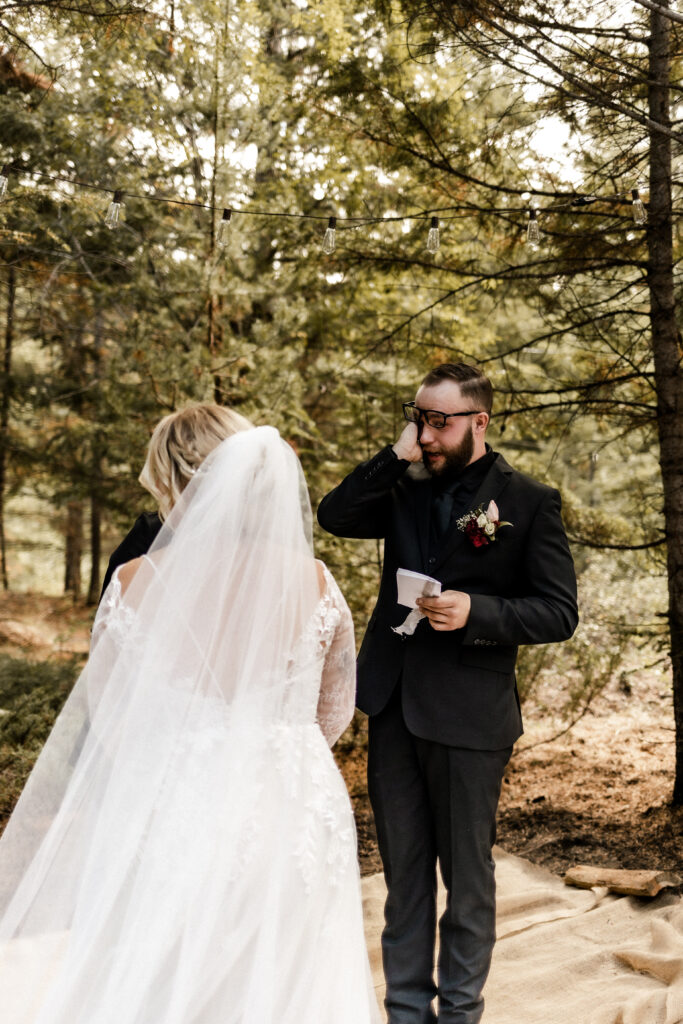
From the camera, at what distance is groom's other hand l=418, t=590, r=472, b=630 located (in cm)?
273

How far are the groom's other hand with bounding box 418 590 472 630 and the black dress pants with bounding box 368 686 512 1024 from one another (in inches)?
16.1

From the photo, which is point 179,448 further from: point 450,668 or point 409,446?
point 450,668

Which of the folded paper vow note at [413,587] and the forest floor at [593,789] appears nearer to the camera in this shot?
the folded paper vow note at [413,587]

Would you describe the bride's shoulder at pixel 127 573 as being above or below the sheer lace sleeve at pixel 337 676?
above

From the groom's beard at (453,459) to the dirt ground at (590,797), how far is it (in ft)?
9.94

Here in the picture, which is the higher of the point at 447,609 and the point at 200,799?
the point at 447,609

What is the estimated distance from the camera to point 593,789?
6.34 meters

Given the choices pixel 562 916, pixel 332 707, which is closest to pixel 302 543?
pixel 332 707

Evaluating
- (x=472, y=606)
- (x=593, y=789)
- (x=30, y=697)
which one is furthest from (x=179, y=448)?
(x=593, y=789)

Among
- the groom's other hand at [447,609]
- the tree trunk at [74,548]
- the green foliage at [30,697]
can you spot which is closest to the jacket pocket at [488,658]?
the groom's other hand at [447,609]

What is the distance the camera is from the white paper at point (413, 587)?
8.71ft

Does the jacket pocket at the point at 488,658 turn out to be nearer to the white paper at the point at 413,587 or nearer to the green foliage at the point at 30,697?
the white paper at the point at 413,587

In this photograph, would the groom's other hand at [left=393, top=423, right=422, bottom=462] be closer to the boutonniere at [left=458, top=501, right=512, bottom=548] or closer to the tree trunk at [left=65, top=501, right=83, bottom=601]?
the boutonniere at [left=458, top=501, right=512, bottom=548]

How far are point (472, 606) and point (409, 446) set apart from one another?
2.02 ft
